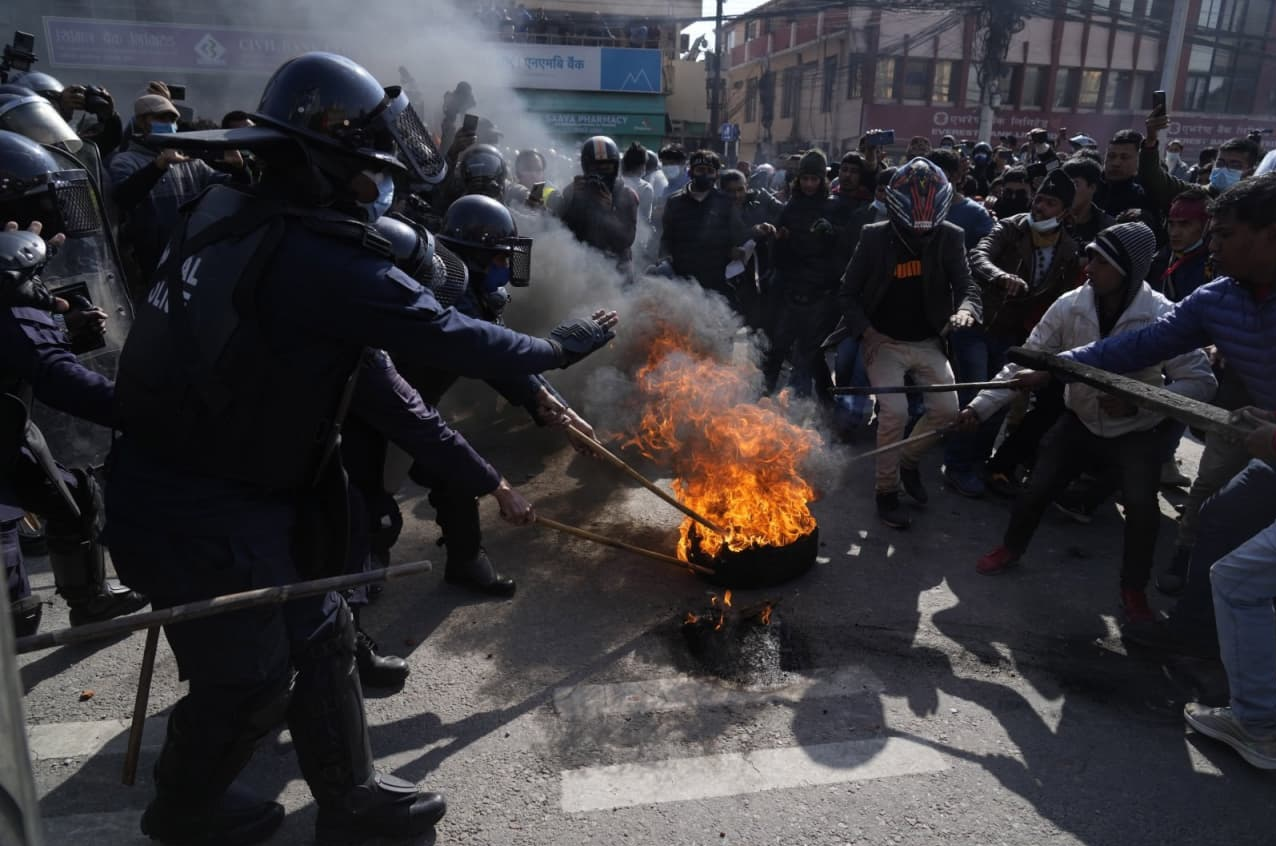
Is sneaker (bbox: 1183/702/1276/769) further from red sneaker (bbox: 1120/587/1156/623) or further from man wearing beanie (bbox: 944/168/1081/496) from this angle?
man wearing beanie (bbox: 944/168/1081/496)

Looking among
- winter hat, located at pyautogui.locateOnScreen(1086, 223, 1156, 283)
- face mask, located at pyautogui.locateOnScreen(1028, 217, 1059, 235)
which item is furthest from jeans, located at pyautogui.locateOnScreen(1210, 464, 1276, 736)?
face mask, located at pyautogui.locateOnScreen(1028, 217, 1059, 235)

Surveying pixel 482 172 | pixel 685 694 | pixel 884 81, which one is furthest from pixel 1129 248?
pixel 884 81

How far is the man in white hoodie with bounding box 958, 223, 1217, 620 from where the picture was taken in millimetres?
4109

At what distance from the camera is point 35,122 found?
16.5 feet

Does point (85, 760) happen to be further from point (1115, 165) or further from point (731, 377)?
point (1115, 165)

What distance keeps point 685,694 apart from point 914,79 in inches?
1498

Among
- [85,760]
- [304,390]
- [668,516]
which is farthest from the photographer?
[668,516]

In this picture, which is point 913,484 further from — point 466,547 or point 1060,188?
point 466,547

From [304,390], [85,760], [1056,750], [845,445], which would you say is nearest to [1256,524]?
[1056,750]

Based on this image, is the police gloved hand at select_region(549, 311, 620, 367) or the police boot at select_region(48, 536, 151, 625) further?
the police boot at select_region(48, 536, 151, 625)

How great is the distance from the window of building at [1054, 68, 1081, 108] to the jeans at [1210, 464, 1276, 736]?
132ft

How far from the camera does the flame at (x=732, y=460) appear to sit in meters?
4.39

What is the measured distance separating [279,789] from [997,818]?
2.60 meters

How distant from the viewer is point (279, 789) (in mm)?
3004
